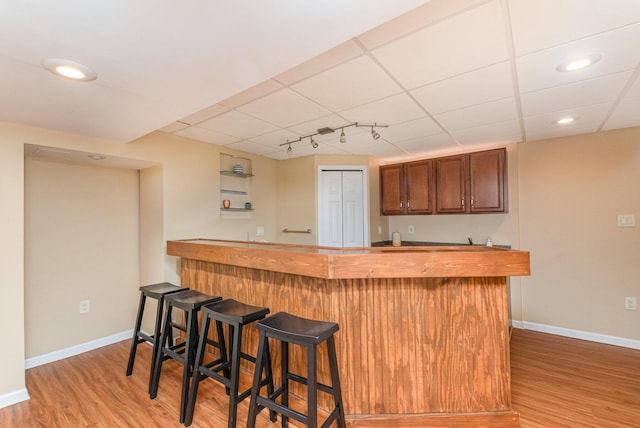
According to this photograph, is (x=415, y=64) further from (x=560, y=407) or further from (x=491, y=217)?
(x=491, y=217)

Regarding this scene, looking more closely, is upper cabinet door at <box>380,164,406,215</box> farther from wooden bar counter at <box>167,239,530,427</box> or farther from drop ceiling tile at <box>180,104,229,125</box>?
drop ceiling tile at <box>180,104,229,125</box>

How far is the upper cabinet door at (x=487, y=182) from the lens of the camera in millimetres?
3676

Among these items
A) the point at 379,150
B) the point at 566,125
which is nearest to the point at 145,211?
the point at 379,150

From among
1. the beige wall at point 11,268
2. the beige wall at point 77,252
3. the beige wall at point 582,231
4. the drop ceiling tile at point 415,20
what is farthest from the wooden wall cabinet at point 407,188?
the beige wall at point 11,268

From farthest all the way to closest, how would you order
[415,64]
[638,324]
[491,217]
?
[491,217] < [638,324] < [415,64]

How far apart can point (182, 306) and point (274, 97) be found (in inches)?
69.4

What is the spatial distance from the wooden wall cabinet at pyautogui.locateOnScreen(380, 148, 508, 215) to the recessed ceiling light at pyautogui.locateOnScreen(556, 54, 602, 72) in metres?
1.89

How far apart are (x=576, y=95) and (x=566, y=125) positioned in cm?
94

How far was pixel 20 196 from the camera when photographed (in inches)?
91.4

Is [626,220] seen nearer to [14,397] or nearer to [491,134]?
[491,134]

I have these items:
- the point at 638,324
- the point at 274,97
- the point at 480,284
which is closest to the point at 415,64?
the point at 274,97

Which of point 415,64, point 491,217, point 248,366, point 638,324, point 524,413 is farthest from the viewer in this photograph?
point 491,217

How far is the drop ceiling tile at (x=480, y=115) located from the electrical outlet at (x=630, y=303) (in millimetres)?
2358

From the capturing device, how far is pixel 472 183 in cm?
387
